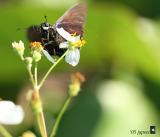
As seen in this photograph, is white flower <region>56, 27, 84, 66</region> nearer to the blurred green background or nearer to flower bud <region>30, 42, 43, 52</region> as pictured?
flower bud <region>30, 42, 43, 52</region>

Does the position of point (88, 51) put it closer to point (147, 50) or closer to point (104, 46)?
point (104, 46)

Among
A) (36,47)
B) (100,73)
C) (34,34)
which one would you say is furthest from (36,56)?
(100,73)

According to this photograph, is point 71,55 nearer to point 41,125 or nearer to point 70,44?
point 70,44

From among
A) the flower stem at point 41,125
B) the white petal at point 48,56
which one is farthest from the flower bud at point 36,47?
the flower stem at point 41,125

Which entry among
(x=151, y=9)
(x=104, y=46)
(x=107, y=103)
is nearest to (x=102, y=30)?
(x=104, y=46)

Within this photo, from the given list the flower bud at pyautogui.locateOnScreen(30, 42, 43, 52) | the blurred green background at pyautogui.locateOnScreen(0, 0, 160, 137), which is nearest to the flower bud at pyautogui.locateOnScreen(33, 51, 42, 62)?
the flower bud at pyautogui.locateOnScreen(30, 42, 43, 52)

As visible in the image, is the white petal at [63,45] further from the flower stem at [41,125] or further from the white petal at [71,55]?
the flower stem at [41,125]
